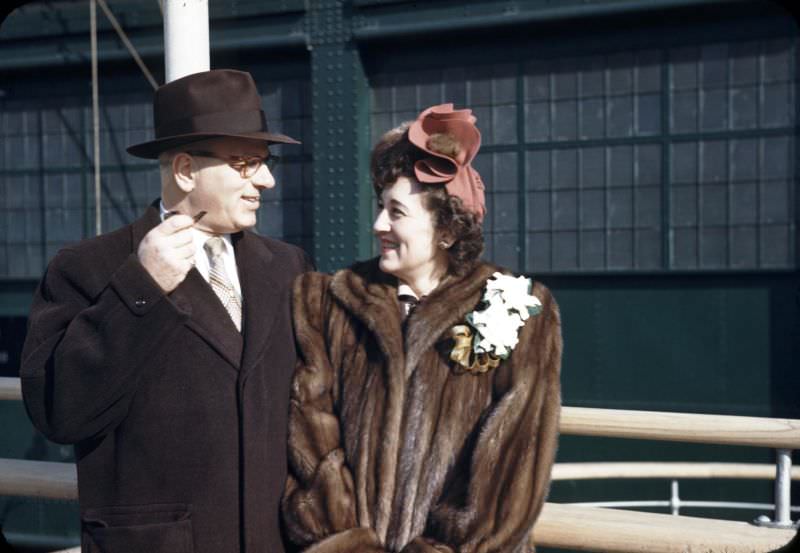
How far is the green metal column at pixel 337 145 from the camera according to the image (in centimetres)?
1009

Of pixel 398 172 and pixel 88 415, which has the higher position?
pixel 398 172

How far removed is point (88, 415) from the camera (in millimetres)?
3000

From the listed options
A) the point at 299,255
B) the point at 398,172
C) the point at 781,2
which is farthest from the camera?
the point at 781,2

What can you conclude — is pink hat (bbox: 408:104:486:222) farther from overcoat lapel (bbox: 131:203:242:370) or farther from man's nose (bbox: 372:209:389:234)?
overcoat lapel (bbox: 131:203:242:370)

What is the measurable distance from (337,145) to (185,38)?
232 inches

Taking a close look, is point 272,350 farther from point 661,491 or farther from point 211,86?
point 661,491

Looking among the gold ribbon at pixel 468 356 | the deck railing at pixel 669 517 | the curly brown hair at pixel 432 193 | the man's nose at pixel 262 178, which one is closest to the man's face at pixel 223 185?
the man's nose at pixel 262 178

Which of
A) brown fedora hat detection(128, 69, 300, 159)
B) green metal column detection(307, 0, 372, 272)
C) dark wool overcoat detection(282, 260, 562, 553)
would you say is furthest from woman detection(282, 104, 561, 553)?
green metal column detection(307, 0, 372, 272)

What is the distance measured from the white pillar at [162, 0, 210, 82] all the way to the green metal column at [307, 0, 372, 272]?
5760mm

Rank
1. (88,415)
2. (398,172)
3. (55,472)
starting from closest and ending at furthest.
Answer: (88,415) → (398,172) → (55,472)

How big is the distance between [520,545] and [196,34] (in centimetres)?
275

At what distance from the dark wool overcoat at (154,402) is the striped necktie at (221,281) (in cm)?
8

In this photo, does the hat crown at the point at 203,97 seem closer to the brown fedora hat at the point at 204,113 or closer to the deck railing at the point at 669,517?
the brown fedora hat at the point at 204,113

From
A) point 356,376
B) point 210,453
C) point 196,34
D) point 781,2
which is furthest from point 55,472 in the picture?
point 781,2
